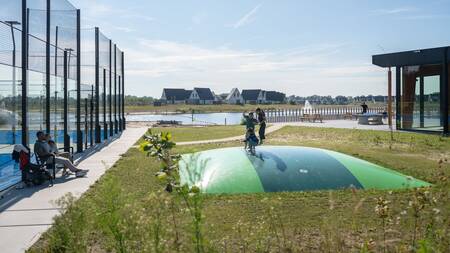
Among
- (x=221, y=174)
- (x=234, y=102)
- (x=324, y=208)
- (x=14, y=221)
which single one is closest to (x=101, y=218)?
(x=14, y=221)

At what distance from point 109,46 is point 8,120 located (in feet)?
31.6

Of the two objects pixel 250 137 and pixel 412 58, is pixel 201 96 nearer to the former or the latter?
pixel 412 58

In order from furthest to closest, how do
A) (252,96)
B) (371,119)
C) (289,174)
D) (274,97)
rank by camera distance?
(274,97), (252,96), (371,119), (289,174)

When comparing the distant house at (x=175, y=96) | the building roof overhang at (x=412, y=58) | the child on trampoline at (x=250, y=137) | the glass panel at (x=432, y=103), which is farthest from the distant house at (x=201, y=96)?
the child on trampoline at (x=250, y=137)

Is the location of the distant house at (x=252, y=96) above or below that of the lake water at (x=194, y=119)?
above

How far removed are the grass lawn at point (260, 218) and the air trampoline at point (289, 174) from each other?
69 cm

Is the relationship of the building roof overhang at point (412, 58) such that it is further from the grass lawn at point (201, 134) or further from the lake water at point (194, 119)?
the lake water at point (194, 119)

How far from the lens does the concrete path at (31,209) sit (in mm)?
6627

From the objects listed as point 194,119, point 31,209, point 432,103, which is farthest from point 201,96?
point 31,209

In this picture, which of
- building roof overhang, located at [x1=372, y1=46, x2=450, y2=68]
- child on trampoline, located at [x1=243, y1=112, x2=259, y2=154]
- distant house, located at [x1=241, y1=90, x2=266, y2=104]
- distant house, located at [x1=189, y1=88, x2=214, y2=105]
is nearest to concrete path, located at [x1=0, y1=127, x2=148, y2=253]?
child on trampoline, located at [x1=243, y1=112, x2=259, y2=154]

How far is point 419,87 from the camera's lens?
95.4 ft

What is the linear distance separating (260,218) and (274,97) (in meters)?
130

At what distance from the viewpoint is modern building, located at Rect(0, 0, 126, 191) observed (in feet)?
→ 34.4

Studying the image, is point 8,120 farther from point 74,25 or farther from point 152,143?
point 152,143
